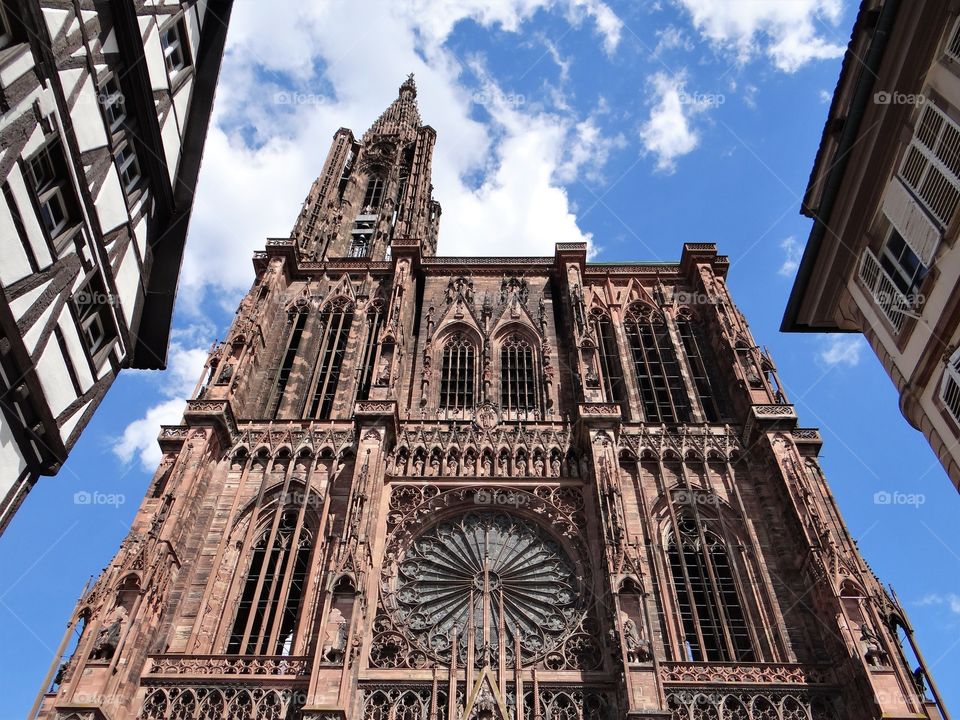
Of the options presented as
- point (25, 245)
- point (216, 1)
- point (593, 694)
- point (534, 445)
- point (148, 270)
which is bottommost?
point (593, 694)

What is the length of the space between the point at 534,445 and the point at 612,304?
8.54 meters

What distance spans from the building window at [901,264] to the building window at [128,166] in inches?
536

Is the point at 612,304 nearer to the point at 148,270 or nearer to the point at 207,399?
the point at 207,399

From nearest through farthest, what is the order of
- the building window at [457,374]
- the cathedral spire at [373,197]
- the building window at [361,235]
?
the building window at [457,374] → the cathedral spire at [373,197] → the building window at [361,235]

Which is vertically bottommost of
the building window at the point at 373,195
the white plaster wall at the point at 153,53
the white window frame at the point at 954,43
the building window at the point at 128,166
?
the white window frame at the point at 954,43

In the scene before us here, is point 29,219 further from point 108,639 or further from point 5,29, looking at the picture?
point 108,639

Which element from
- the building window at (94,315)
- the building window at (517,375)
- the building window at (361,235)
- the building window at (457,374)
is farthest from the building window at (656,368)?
the building window at (94,315)

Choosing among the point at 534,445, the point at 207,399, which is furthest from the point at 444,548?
the point at 207,399

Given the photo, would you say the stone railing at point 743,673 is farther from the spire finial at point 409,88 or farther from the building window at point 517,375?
the spire finial at point 409,88

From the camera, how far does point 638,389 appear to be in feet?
81.4

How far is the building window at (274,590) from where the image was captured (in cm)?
1794

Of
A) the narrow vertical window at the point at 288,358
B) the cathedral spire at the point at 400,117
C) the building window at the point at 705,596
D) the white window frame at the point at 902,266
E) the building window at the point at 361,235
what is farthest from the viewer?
the cathedral spire at the point at 400,117

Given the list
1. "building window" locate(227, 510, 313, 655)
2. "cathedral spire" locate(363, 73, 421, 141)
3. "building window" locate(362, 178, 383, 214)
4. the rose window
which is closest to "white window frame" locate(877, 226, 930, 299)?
the rose window

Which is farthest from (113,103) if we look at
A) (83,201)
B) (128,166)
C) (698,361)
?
(698,361)
